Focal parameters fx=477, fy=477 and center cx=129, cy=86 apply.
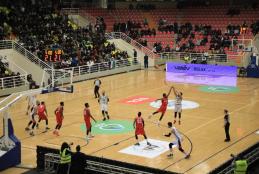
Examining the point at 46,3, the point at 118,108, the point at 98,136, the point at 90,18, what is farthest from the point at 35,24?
the point at 98,136

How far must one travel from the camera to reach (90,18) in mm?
49531

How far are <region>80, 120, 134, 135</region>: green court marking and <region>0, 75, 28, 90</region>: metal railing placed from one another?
Result: 1095 cm

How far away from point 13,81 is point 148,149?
16731 mm

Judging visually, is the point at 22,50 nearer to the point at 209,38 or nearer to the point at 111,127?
the point at 111,127

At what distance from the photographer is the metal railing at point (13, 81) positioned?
103 ft

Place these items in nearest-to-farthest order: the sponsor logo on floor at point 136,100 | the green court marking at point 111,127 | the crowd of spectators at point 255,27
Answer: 1. the green court marking at point 111,127
2. the sponsor logo on floor at point 136,100
3. the crowd of spectators at point 255,27

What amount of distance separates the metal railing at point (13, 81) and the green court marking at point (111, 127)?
1095cm

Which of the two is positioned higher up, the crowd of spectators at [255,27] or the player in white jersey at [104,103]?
the crowd of spectators at [255,27]

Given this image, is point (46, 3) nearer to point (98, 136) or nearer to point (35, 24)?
point (35, 24)

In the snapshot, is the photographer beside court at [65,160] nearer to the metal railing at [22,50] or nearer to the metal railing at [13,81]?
the metal railing at [13,81]

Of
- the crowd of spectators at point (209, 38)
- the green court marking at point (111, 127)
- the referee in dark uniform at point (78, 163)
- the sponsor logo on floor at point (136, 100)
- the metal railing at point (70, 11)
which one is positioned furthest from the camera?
the metal railing at point (70, 11)

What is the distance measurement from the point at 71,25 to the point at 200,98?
18.8 meters

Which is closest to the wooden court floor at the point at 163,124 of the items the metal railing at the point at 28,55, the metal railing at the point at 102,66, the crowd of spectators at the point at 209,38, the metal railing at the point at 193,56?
the metal railing at the point at 102,66

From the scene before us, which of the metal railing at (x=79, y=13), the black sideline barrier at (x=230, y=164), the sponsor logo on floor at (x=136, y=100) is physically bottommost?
the black sideline barrier at (x=230, y=164)
